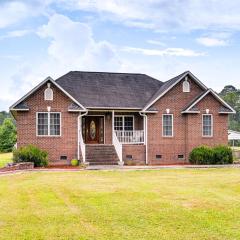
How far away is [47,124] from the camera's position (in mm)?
27750

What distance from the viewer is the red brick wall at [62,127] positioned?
27453 mm

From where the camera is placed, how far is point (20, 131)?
2736cm

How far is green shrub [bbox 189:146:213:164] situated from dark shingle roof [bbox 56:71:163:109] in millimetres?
4908

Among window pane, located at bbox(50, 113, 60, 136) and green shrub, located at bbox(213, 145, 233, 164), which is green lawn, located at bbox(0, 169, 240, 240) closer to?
window pane, located at bbox(50, 113, 60, 136)

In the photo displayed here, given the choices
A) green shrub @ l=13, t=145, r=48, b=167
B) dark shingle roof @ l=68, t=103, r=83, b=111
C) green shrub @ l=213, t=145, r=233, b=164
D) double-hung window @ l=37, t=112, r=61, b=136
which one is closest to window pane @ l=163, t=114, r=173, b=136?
green shrub @ l=213, t=145, r=233, b=164

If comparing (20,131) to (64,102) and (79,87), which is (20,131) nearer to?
(64,102)

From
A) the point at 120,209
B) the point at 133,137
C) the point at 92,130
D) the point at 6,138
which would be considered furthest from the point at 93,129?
the point at 6,138

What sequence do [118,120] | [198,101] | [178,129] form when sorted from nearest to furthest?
[198,101], [178,129], [118,120]

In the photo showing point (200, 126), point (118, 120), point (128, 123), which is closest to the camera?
point (200, 126)

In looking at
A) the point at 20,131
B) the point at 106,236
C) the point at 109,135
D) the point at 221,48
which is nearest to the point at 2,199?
the point at 106,236

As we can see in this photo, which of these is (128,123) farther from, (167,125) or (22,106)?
(22,106)

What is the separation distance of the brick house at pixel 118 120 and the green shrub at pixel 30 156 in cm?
192

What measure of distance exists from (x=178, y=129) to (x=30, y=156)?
10.3 metres

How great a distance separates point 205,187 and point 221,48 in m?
21.0
